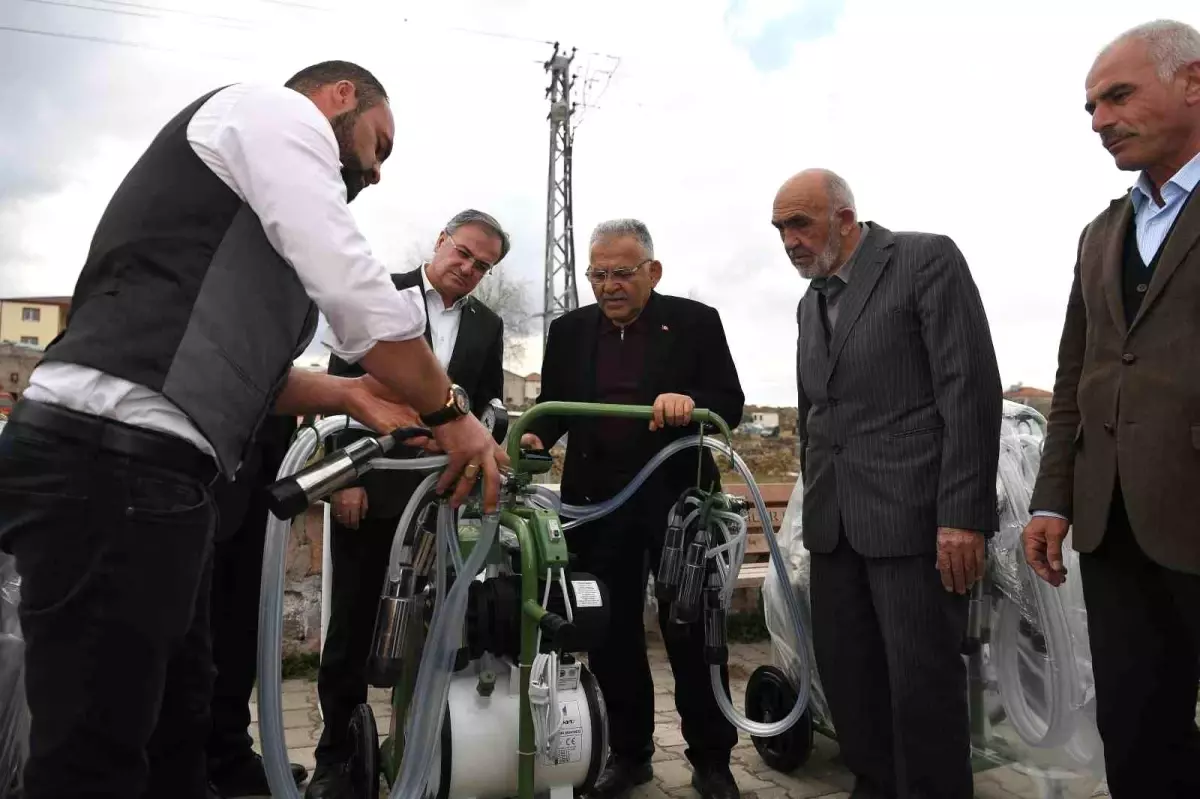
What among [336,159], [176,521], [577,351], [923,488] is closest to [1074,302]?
[923,488]

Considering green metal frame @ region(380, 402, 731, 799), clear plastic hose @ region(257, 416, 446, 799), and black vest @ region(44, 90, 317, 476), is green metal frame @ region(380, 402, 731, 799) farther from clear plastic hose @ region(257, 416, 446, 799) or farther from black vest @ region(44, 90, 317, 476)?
black vest @ region(44, 90, 317, 476)

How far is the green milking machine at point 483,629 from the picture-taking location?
185cm

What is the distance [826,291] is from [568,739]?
142 centimetres

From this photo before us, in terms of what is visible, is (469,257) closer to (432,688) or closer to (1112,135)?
(432,688)

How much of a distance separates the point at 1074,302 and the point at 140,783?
2.21 metres

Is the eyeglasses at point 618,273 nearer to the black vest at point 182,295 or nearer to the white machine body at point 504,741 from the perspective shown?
the white machine body at point 504,741

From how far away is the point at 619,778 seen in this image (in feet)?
8.86

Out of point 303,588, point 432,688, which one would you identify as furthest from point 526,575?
point 303,588

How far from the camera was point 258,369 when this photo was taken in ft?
4.72

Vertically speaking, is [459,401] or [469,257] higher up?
[469,257]

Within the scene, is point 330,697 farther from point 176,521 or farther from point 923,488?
point 923,488

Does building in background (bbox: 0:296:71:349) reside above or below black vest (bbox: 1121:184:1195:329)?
above

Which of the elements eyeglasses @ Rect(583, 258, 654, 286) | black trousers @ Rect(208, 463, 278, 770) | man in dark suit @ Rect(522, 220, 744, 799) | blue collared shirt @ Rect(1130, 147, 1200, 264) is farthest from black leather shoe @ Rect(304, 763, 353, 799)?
blue collared shirt @ Rect(1130, 147, 1200, 264)

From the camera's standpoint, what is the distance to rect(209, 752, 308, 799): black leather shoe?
8.66 ft
